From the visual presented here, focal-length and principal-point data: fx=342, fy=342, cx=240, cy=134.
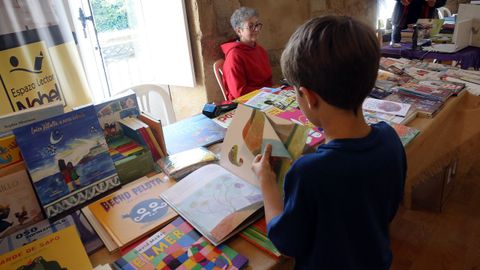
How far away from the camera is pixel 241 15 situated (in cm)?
231

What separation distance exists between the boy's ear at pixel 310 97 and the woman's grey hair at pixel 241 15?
1.69 meters

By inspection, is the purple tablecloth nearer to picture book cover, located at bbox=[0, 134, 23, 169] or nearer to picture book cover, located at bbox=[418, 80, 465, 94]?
picture book cover, located at bbox=[418, 80, 465, 94]

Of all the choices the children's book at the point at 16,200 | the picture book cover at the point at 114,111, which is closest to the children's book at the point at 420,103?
the picture book cover at the point at 114,111

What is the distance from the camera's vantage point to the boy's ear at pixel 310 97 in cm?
73

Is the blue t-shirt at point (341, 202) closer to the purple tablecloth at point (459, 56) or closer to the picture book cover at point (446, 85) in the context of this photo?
the picture book cover at point (446, 85)

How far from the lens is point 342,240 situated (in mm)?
760

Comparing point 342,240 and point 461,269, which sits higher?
point 342,240

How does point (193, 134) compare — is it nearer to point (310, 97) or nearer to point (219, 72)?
point (310, 97)

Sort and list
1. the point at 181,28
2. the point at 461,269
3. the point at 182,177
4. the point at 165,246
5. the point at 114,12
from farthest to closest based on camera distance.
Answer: the point at 114,12 → the point at 181,28 → the point at 461,269 → the point at 182,177 → the point at 165,246

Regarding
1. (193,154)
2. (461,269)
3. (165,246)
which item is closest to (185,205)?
(165,246)

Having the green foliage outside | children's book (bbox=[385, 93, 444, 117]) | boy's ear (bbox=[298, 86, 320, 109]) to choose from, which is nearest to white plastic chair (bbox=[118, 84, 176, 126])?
the green foliage outside

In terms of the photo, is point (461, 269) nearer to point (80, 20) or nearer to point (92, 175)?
point (92, 175)

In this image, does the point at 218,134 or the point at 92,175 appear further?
the point at 218,134

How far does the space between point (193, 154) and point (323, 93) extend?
69cm
